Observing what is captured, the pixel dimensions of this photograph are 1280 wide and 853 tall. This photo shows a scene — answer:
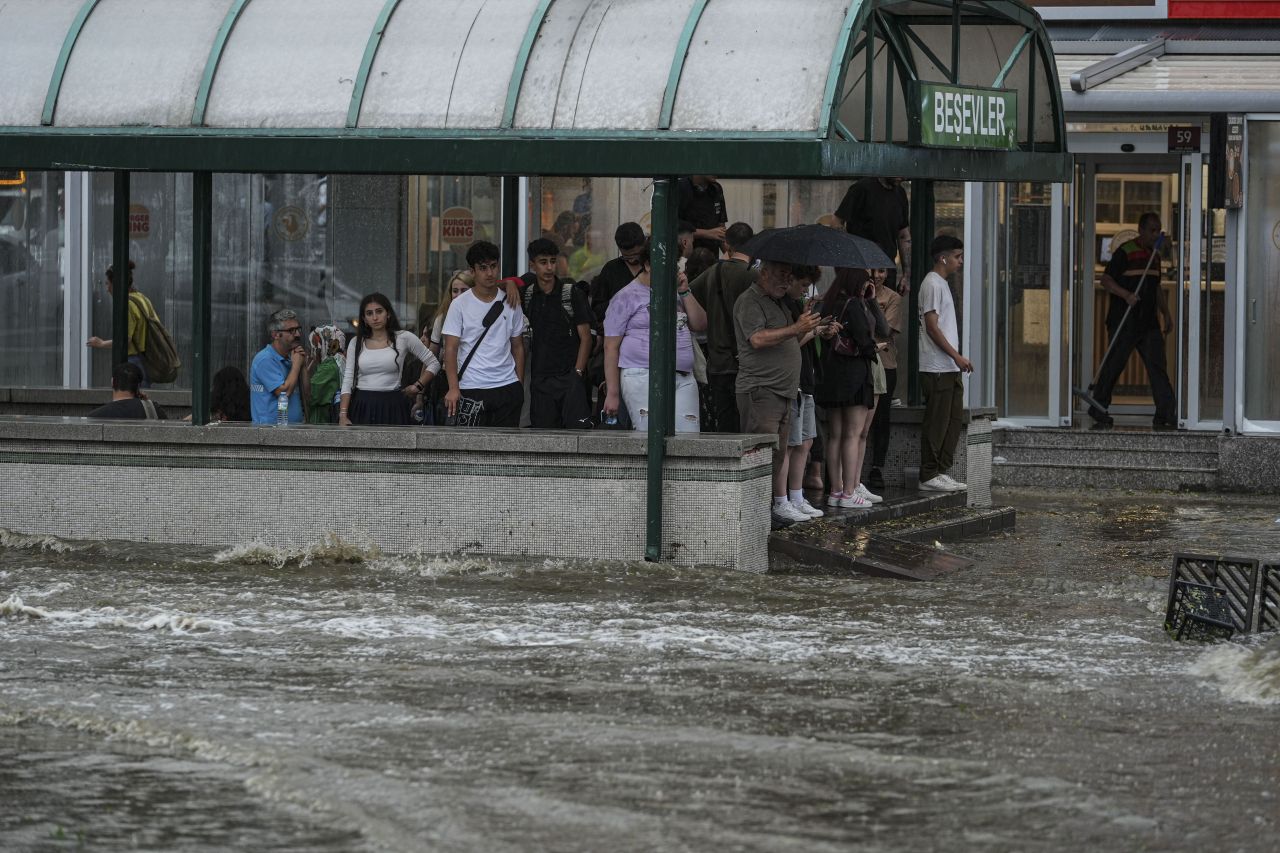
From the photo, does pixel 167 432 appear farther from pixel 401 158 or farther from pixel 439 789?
pixel 439 789

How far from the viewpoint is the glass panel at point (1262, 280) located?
17953 mm

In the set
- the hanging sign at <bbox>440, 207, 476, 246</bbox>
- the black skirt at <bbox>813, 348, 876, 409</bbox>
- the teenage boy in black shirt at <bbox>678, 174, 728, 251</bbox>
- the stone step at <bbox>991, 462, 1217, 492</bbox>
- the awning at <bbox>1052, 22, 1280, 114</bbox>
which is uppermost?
the awning at <bbox>1052, 22, 1280, 114</bbox>

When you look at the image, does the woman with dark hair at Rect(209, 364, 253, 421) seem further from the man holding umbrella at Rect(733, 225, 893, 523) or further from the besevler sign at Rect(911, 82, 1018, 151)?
the besevler sign at Rect(911, 82, 1018, 151)

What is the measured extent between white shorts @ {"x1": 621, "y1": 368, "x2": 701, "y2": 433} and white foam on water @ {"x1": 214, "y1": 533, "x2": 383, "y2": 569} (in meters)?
1.75

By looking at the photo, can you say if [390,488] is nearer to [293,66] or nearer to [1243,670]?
[293,66]

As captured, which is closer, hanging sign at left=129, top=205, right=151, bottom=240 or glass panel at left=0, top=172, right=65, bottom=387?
hanging sign at left=129, top=205, right=151, bottom=240

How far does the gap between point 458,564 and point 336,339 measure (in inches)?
171

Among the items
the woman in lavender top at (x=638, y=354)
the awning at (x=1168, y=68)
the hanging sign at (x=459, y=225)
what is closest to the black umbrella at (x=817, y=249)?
the woman in lavender top at (x=638, y=354)

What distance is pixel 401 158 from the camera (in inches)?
482

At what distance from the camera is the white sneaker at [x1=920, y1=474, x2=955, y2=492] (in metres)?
14.7

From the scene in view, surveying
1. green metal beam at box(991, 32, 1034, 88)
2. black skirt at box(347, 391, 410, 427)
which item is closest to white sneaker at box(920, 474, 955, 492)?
green metal beam at box(991, 32, 1034, 88)

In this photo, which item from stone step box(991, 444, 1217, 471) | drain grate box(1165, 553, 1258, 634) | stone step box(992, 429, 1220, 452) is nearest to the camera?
drain grate box(1165, 553, 1258, 634)

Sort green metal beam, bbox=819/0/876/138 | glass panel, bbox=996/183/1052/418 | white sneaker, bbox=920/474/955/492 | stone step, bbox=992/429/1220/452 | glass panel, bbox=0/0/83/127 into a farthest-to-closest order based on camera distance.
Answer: glass panel, bbox=996/183/1052/418, stone step, bbox=992/429/1220/452, white sneaker, bbox=920/474/955/492, glass panel, bbox=0/0/83/127, green metal beam, bbox=819/0/876/138

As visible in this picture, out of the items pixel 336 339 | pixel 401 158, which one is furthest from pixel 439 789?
pixel 336 339
